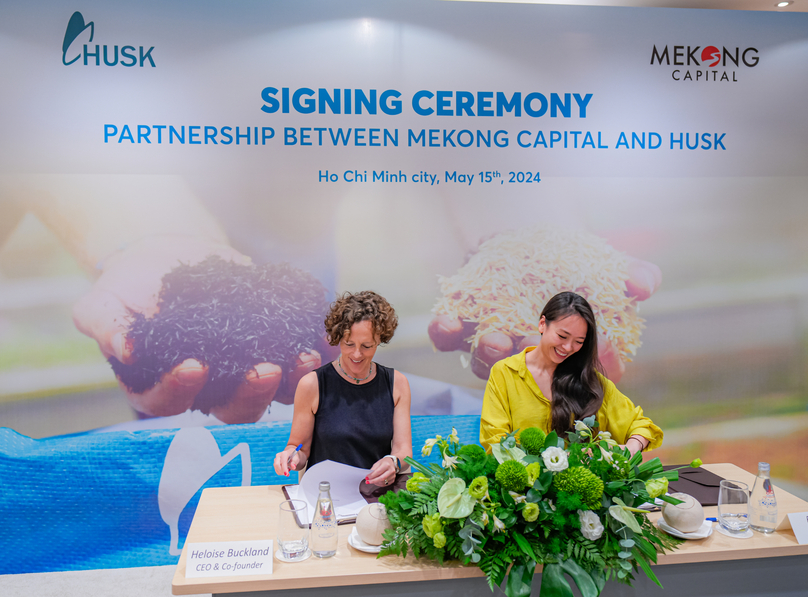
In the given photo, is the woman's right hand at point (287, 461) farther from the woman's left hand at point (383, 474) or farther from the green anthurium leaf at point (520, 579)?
the green anthurium leaf at point (520, 579)

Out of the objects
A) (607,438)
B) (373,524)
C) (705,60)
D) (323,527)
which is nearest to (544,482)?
(607,438)

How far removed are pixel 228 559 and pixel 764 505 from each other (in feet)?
4.96

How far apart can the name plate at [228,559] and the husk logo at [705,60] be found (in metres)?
3.21

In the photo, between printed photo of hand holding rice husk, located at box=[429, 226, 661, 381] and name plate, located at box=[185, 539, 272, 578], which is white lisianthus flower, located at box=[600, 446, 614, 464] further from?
printed photo of hand holding rice husk, located at box=[429, 226, 661, 381]

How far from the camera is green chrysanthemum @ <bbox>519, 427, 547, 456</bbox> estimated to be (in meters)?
1.52

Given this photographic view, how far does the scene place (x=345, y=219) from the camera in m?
3.13

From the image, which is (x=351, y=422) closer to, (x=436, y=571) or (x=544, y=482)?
(x=436, y=571)

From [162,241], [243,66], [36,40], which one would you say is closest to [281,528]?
[162,241]

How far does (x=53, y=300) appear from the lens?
9.71 ft

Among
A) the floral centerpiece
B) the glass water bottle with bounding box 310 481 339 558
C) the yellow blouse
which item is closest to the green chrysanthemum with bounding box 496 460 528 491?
the floral centerpiece

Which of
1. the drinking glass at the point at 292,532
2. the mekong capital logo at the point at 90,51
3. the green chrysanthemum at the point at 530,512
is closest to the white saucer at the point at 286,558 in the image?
the drinking glass at the point at 292,532

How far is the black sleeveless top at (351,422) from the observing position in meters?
2.24

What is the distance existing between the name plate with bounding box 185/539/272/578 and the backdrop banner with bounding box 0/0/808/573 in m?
1.62

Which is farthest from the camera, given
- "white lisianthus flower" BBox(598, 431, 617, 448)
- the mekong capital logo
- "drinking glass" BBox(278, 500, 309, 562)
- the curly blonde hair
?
the mekong capital logo
